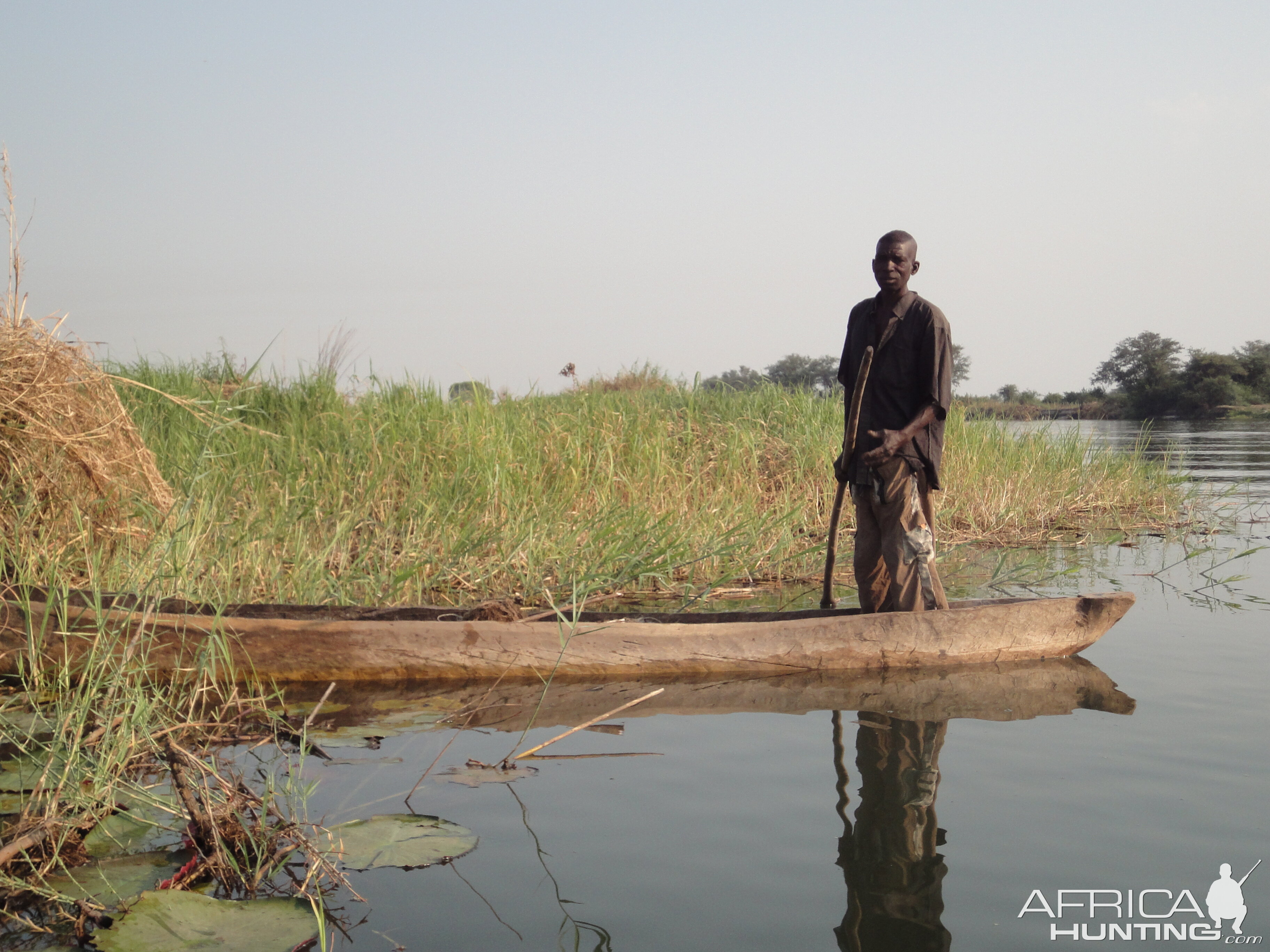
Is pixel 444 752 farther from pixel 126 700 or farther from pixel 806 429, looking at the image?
pixel 806 429

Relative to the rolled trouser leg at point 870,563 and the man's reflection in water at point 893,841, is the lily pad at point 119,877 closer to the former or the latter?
the man's reflection in water at point 893,841

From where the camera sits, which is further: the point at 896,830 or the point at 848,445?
the point at 848,445

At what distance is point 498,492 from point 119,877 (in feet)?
12.4

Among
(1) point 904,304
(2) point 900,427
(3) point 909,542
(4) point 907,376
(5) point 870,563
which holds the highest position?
(1) point 904,304

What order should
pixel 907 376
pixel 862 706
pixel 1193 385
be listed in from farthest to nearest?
pixel 1193 385, pixel 907 376, pixel 862 706

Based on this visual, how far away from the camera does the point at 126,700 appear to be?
257cm

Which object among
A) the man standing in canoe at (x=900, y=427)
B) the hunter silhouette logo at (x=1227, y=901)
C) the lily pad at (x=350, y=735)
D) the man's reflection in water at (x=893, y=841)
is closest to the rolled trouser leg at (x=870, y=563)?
the man standing in canoe at (x=900, y=427)

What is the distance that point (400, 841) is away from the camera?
235 cm

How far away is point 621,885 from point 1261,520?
899cm

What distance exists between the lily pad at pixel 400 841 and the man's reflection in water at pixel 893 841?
92cm

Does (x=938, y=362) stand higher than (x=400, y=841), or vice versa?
(x=938, y=362)

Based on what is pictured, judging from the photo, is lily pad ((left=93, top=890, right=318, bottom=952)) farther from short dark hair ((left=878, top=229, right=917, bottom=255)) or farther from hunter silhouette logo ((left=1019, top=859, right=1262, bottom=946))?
short dark hair ((left=878, top=229, right=917, bottom=255))

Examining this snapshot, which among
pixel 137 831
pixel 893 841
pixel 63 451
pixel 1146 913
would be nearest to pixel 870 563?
pixel 893 841

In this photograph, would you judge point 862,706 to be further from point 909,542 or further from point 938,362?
point 938,362
